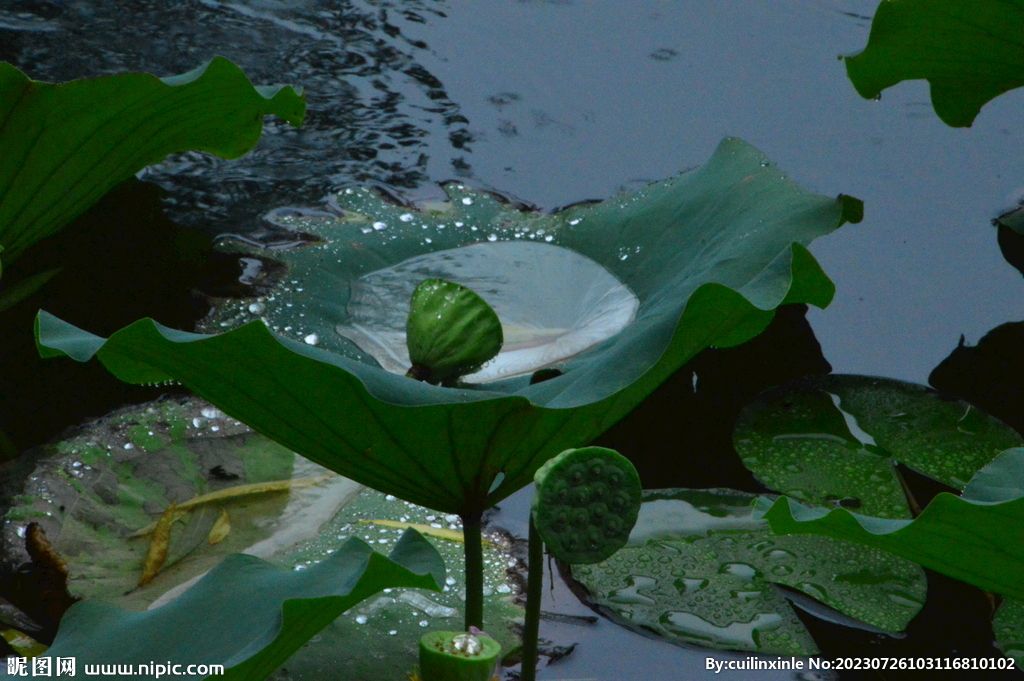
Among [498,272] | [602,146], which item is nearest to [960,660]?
[498,272]

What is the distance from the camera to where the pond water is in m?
1.50

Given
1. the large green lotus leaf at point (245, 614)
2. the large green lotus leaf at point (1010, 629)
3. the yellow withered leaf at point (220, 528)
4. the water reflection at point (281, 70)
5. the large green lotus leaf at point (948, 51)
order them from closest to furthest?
the large green lotus leaf at point (245, 614) → the large green lotus leaf at point (1010, 629) → the yellow withered leaf at point (220, 528) → the large green lotus leaf at point (948, 51) → the water reflection at point (281, 70)

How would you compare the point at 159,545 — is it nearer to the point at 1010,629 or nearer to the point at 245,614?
the point at 245,614

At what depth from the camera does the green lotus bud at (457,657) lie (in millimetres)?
668

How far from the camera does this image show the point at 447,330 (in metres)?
1.16

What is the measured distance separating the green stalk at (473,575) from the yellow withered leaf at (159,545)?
13.6 inches

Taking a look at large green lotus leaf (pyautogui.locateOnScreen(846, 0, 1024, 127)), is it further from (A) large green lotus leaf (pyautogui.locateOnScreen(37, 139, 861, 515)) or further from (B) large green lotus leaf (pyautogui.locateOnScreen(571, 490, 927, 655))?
(B) large green lotus leaf (pyautogui.locateOnScreen(571, 490, 927, 655))

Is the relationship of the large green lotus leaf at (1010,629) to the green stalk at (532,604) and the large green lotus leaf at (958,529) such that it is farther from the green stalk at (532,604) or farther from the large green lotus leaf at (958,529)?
the green stalk at (532,604)

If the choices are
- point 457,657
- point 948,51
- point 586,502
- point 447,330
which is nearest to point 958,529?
point 586,502

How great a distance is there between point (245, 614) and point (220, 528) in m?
0.34

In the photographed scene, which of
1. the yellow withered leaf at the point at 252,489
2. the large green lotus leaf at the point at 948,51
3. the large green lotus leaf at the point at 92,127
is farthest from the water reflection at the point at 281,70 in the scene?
the large green lotus leaf at the point at 948,51

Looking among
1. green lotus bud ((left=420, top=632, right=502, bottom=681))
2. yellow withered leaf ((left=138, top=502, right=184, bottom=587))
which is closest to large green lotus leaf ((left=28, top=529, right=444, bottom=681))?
green lotus bud ((left=420, top=632, right=502, bottom=681))

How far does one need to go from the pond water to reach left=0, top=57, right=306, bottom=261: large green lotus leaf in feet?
0.65

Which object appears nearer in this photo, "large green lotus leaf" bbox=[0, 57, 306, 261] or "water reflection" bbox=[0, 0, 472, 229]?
"large green lotus leaf" bbox=[0, 57, 306, 261]
